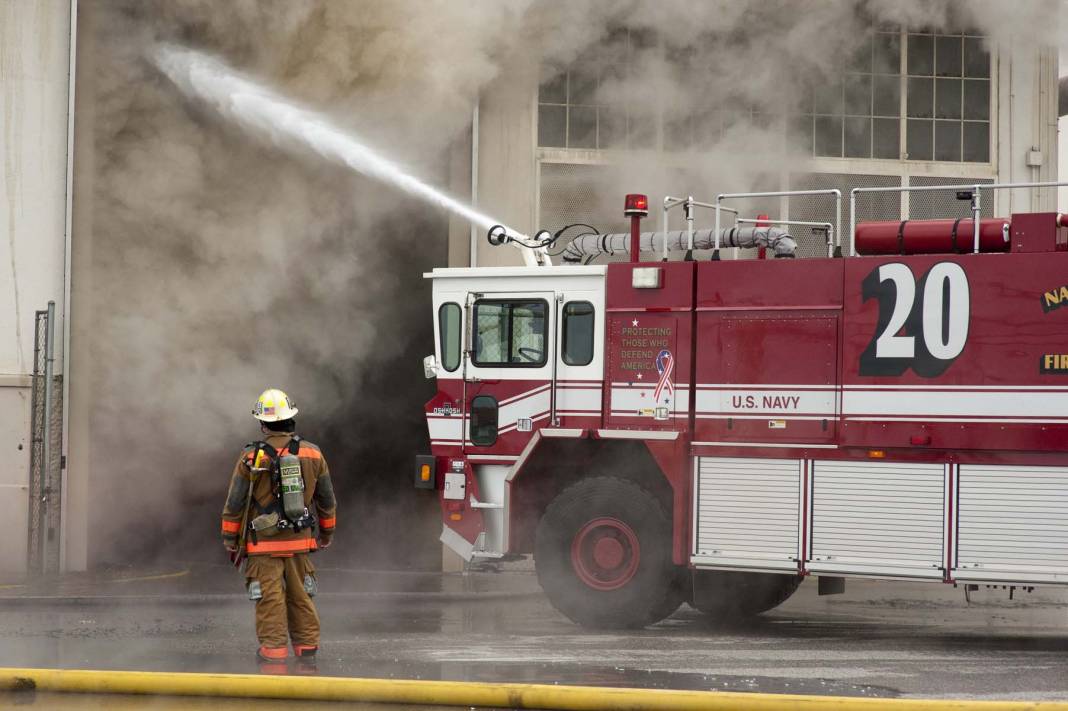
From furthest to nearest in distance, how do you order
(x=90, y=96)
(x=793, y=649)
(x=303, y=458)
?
(x=90, y=96), (x=793, y=649), (x=303, y=458)

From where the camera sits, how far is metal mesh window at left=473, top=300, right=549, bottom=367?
10.6 meters

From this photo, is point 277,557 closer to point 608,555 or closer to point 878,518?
point 608,555

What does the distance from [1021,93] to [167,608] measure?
10189 mm

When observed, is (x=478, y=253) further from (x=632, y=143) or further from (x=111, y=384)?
(x=111, y=384)

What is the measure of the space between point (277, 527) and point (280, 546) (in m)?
0.12

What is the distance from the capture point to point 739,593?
424 inches

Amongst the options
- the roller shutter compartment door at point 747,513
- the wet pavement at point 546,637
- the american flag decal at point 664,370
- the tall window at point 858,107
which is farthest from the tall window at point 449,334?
the tall window at point 858,107

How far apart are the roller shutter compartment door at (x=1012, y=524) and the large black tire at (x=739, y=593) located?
Answer: 1.67m

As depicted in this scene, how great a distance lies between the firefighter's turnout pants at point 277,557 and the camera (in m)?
8.23

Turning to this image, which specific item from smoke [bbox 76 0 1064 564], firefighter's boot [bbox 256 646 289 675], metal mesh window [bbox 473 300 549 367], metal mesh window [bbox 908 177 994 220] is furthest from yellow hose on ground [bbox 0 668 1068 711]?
metal mesh window [bbox 908 177 994 220]

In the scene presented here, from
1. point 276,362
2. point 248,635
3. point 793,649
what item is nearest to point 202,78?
point 276,362

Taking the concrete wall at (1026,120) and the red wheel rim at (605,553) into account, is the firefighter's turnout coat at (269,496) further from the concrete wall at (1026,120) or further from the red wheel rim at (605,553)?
the concrete wall at (1026,120)

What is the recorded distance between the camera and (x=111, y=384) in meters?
14.1

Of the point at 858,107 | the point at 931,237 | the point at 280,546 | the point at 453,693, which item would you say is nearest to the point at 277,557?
the point at 280,546
